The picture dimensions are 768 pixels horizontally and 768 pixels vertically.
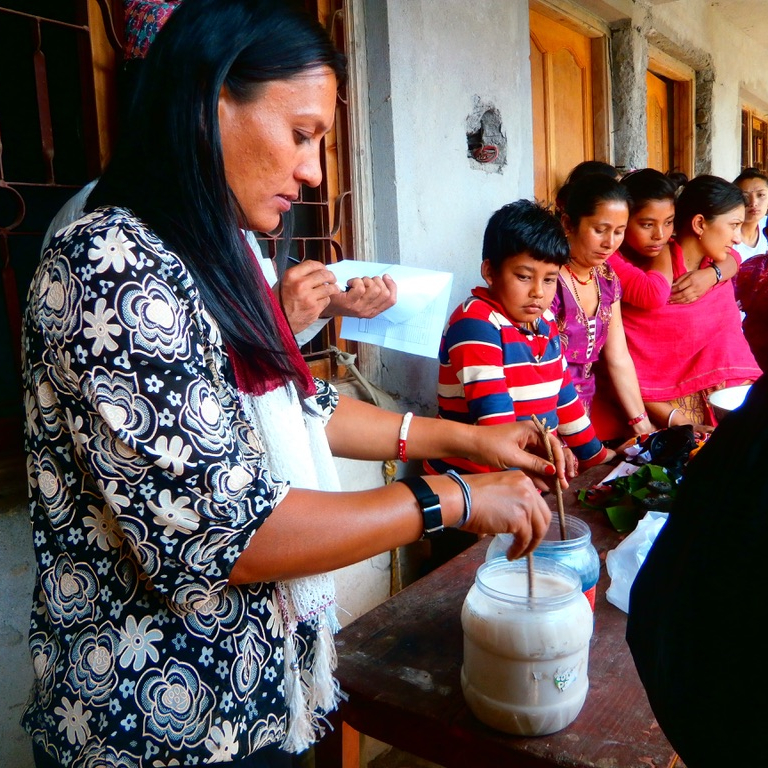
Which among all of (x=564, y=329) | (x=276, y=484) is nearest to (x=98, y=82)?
(x=276, y=484)

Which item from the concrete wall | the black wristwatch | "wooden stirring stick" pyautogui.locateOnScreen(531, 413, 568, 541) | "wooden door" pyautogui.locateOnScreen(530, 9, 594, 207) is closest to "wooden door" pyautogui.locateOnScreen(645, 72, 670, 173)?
the concrete wall

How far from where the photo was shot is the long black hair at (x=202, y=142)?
0.81 meters

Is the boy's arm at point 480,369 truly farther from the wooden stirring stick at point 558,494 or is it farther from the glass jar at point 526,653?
the glass jar at point 526,653

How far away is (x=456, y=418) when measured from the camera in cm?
217

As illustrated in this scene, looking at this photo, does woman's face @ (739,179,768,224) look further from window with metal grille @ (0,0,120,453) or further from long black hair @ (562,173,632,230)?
window with metal grille @ (0,0,120,453)

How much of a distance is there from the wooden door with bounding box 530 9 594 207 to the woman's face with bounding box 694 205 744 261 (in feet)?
3.21

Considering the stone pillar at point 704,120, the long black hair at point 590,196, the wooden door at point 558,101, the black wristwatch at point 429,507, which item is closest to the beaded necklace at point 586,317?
the long black hair at point 590,196

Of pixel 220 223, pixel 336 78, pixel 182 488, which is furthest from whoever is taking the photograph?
pixel 336 78

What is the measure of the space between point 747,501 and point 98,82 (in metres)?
1.67

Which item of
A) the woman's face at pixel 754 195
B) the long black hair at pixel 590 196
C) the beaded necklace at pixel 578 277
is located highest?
the woman's face at pixel 754 195

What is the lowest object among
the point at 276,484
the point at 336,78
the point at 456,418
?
the point at 456,418

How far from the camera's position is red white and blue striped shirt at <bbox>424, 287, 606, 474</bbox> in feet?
6.58

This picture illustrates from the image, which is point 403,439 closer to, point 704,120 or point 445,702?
point 445,702

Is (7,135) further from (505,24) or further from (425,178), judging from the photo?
(505,24)
